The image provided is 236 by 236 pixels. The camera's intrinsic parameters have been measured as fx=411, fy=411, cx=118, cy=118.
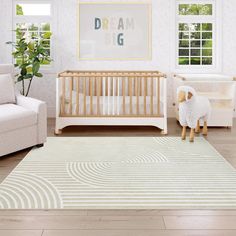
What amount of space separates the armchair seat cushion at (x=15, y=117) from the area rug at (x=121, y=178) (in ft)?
0.98

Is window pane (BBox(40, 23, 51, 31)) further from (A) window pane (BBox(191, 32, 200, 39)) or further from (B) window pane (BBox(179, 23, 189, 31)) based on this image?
(A) window pane (BBox(191, 32, 200, 39))

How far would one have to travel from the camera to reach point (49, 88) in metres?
6.23

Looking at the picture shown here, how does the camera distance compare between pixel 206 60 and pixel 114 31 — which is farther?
pixel 206 60

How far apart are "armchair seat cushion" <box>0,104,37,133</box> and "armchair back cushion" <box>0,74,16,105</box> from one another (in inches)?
5.8

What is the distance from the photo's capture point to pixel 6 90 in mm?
4238

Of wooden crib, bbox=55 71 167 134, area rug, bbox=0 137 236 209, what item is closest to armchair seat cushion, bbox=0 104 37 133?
area rug, bbox=0 137 236 209

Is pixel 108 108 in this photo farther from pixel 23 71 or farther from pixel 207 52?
pixel 207 52

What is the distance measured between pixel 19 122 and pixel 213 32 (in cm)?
360

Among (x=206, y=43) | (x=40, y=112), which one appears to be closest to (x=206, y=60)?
(x=206, y=43)

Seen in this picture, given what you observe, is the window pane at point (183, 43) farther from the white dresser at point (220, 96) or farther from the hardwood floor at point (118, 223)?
the hardwood floor at point (118, 223)

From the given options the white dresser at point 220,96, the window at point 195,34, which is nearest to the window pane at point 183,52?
the window at point 195,34

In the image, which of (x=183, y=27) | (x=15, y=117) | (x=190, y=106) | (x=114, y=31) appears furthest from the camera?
(x=183, y=27)

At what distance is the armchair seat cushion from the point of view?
3687 mm

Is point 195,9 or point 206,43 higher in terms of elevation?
point 195,9
